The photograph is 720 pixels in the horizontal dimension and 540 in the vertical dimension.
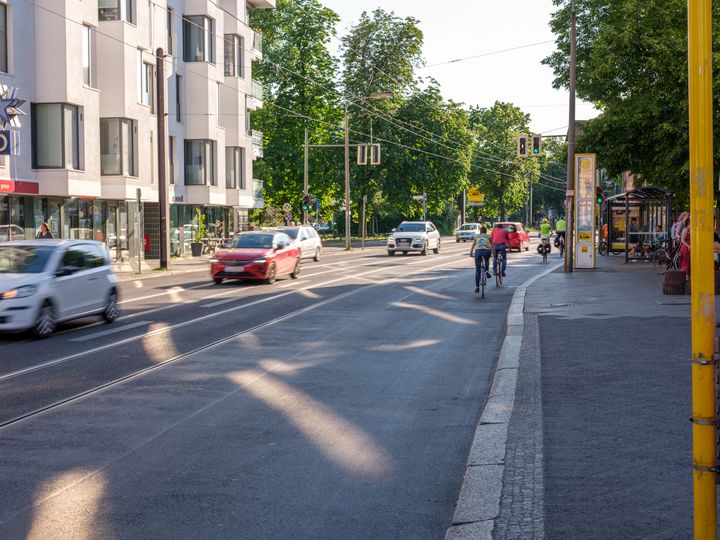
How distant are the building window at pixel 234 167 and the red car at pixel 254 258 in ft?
83.2

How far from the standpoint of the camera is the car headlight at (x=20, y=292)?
14.4 meters

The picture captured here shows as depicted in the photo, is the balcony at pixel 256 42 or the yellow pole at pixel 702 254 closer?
the yellow pole at pixel 702 254

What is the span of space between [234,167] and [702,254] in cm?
5216

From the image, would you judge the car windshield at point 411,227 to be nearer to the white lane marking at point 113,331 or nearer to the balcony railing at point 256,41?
the balcony railing at point 256,41

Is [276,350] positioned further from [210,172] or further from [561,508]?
[210,172]

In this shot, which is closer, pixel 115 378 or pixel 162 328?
pixel 115 378

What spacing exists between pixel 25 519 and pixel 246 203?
50.6m

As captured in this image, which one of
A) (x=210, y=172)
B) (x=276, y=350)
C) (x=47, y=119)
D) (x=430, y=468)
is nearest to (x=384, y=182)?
(x=210, y=172)

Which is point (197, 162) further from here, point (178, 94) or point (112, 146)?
point (112, 146)

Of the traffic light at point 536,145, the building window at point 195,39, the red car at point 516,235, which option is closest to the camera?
the traffic light at point 536,145

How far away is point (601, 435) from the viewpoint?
720cm

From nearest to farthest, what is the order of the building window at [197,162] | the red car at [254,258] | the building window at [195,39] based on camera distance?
the red car at [254,258], the building window at [197,162], the building window at [195,39]

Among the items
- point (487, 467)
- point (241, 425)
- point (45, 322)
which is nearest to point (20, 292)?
point (45, 322)

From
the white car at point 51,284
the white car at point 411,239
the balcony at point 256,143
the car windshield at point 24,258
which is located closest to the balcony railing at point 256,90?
the balcony at point 256,143
